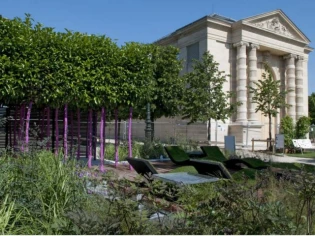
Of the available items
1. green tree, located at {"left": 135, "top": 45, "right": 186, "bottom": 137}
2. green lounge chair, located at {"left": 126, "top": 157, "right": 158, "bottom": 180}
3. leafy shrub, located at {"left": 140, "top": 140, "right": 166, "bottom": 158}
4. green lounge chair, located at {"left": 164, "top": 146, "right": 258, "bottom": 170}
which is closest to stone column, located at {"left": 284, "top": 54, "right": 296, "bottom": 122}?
green tree, located at {"left": 135, "top": 45, "right": 186, "bottom": 137}

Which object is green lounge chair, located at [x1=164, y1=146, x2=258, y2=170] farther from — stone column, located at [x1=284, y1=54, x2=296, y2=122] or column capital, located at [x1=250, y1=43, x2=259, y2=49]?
stone column, located at [x1=284, y1=54, x2=296, y2=122]

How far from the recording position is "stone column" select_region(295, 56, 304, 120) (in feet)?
111

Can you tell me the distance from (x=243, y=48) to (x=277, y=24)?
6346 mm

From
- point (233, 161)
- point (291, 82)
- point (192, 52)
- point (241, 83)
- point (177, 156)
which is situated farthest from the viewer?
point (291, 82)

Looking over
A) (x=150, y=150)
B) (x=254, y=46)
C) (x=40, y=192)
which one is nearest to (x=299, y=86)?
(x=254, y=46)

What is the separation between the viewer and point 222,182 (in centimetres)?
514

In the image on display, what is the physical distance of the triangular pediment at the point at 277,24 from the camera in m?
29.7

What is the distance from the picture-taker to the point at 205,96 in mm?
20250

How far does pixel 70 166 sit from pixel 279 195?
3084 mm

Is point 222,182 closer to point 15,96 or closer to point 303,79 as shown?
point 15,96

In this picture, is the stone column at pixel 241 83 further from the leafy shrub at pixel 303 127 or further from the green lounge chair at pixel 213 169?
the green lounge chair at pixel 213 169

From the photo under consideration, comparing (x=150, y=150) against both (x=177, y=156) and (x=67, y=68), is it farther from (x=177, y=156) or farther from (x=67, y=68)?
(x=67, y=68)

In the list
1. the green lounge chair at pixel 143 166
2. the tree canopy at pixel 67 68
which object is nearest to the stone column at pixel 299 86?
the tree canopy at pixel 67 68

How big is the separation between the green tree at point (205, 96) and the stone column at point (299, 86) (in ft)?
50.7
